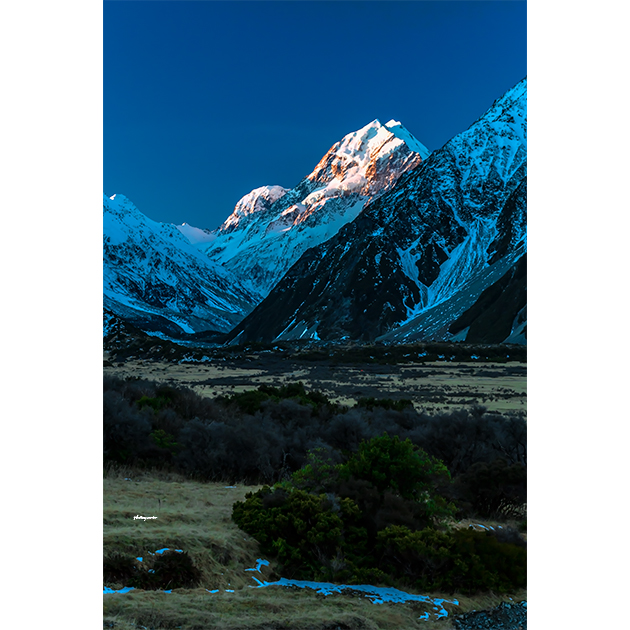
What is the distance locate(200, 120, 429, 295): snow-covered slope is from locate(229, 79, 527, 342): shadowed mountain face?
5.70 meters

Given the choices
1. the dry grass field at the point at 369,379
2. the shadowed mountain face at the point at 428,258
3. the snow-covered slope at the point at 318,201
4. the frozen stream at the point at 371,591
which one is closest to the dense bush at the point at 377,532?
the frozen stream at the point at 371,591

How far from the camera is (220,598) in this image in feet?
19.4

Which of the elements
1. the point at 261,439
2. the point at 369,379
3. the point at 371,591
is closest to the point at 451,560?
the point at 371,591

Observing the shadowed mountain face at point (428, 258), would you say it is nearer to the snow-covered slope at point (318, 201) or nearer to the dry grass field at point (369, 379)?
the snow-covered slope at point (318, 201)

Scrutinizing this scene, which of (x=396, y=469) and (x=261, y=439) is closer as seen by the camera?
(x=396, y=469)

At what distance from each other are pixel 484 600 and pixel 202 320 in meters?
145

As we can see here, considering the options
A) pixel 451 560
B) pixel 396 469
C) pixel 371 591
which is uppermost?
pixel 396 469

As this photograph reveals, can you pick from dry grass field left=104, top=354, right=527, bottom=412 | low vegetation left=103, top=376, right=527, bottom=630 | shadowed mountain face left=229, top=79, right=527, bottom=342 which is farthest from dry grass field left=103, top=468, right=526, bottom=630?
shadowed mountain face left=229, top=79, right=527, bottom=342

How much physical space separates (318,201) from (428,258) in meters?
67.2

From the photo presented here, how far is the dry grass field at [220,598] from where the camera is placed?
5.42m

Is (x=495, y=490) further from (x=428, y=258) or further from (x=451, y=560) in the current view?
(x=428, y=258)
